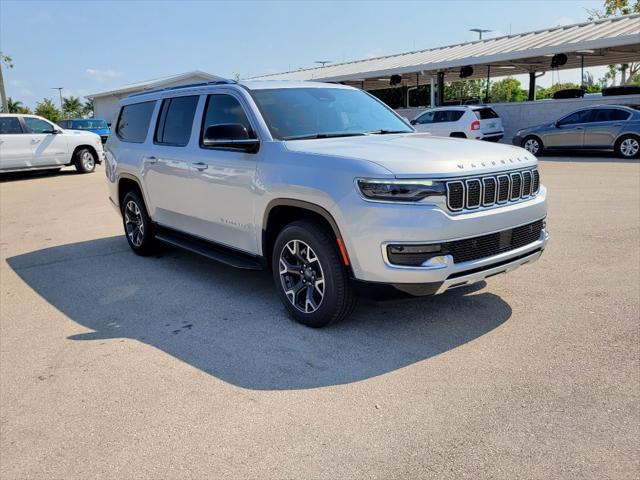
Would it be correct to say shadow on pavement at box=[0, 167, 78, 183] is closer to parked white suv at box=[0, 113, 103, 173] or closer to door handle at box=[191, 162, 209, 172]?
parked white suv at box=[0, 113, 103, 173]

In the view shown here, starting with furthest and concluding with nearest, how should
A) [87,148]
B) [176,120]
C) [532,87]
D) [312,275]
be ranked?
[532,87]
[87,148]
[176,120]
[312,275]

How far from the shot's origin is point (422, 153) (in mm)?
4340

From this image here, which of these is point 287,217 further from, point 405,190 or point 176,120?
point 176,120

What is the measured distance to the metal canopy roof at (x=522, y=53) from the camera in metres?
21.1

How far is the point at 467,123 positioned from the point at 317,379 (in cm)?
1784

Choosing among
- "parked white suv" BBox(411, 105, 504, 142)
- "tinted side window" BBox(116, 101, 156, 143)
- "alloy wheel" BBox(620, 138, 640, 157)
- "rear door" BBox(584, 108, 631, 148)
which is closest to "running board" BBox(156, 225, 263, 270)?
"tinted side window" BBox(116, 101, 156, 143)

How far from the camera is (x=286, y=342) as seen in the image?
4.47 metres

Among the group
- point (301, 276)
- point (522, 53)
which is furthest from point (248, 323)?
point (522, 53)

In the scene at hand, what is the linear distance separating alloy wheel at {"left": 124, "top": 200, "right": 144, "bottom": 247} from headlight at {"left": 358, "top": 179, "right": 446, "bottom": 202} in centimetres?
405

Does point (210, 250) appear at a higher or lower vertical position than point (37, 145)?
lower

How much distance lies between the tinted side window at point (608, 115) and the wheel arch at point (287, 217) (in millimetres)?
14964

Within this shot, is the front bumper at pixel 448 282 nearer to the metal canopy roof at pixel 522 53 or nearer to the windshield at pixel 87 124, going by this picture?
the metal canopy roof at pixel 522 53

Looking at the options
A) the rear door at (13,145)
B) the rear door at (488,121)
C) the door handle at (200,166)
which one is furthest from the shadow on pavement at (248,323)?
the rear door at (488,121)

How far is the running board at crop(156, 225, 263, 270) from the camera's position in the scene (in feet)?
17.3
